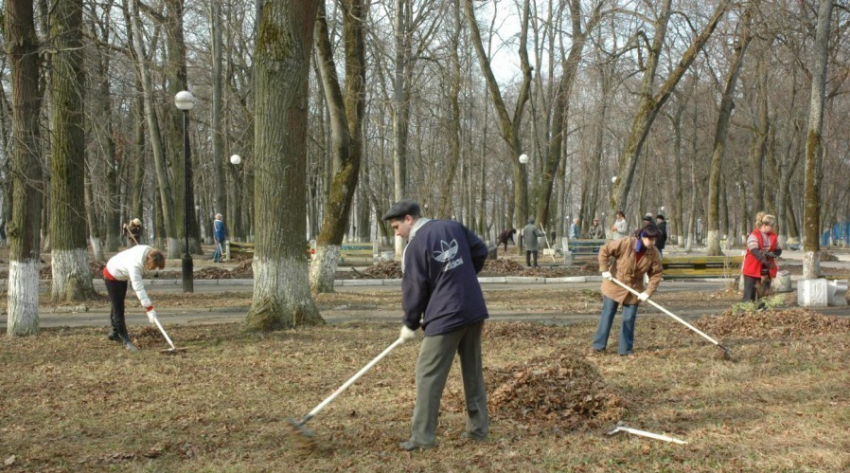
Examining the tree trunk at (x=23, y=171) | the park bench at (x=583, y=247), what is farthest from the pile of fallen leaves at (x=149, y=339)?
the park bench at (x=583, y=247)

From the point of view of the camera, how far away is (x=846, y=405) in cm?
629

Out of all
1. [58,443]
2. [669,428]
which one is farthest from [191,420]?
[669,428]

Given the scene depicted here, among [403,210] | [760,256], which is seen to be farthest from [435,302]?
[760,256]

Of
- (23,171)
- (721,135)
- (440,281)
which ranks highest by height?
(721,135)

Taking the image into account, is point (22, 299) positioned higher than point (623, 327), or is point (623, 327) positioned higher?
point (22, 299)

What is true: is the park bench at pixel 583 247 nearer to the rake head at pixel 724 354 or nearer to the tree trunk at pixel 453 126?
the tree trunk at pixel 453 126

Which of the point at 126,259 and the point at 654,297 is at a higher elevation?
the point at 126,259

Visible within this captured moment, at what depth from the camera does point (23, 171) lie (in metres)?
9.99

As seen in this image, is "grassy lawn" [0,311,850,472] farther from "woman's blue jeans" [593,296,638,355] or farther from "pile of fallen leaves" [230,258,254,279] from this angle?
"pile of fallen leaves" [230,258,254,279]

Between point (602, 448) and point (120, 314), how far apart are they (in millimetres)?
6403

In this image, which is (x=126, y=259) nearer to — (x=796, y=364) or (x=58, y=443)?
(x=58, y=443)

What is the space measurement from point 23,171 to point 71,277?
3.76m

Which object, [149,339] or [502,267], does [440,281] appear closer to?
[149,339]

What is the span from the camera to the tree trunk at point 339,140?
46.5ft
